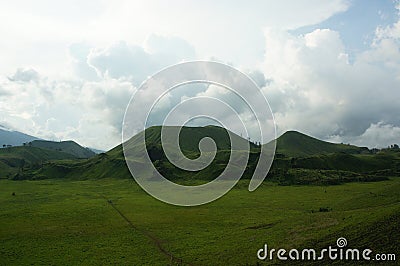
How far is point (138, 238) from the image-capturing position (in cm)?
6109

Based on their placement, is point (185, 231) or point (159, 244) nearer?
point (159, 244)

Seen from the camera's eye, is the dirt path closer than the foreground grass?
No

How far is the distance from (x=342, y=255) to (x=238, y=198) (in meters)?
72.4

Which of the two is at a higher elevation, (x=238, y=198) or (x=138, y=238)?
(x=238, y=198)

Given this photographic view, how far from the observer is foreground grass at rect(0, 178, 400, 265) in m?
46.1

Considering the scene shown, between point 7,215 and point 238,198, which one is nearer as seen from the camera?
point 7,215

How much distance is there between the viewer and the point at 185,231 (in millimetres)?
65375

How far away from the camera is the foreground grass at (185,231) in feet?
151

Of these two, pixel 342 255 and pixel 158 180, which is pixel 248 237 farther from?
pixel 158 180

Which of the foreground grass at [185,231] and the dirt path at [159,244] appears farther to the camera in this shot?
the dirt path at [159,244]

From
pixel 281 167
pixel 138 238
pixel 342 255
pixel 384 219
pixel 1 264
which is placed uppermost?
pixel 281 167

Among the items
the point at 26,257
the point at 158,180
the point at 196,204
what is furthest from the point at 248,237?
the point at 158,180

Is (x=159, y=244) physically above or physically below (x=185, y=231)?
below

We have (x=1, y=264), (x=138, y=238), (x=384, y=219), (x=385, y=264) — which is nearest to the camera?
(x=385, y=264)
